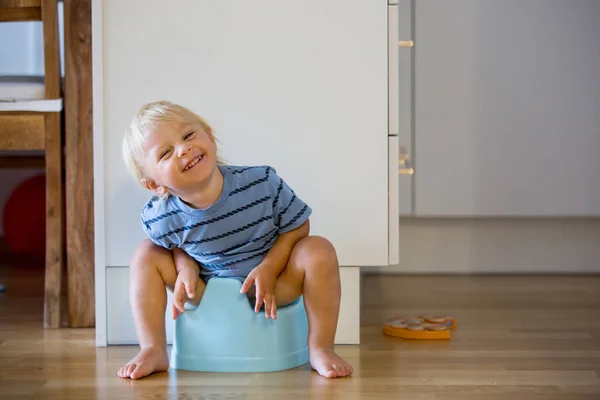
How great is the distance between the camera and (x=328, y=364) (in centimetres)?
135

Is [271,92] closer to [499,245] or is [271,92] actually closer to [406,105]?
[406,105]

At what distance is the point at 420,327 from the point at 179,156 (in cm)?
57

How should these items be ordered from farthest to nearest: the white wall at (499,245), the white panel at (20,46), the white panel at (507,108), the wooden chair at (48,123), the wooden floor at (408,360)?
the white panel at (20,46)
the white wall at (499,245)
the white panel at (507,108)
the wooden chair at (48,123)
the wooden floor at (408,360)

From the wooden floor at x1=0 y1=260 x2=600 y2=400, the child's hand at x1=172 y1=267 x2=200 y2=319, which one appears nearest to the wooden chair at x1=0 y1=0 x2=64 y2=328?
the wooden floor at x1=0 y1=260 x2=600 y2=400

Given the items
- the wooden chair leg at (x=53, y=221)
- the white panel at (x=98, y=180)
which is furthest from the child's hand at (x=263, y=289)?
the wooden chair leg at (x=53, y=221)

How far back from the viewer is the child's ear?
141 centimetres

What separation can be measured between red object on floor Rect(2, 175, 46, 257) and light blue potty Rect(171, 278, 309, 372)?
1.30m

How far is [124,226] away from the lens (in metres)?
1.57

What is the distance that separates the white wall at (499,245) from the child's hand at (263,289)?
957 millimetres

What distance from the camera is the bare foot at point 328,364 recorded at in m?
1.34

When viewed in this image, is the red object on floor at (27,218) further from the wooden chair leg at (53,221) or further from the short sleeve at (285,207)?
the short sleeve at (285,207)

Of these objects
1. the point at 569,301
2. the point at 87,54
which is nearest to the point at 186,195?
the point at 87,54

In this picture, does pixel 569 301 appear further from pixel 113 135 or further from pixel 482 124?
pixel 113 135

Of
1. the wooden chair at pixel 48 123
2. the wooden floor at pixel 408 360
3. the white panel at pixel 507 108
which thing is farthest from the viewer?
the white panel at pixel 507 108
